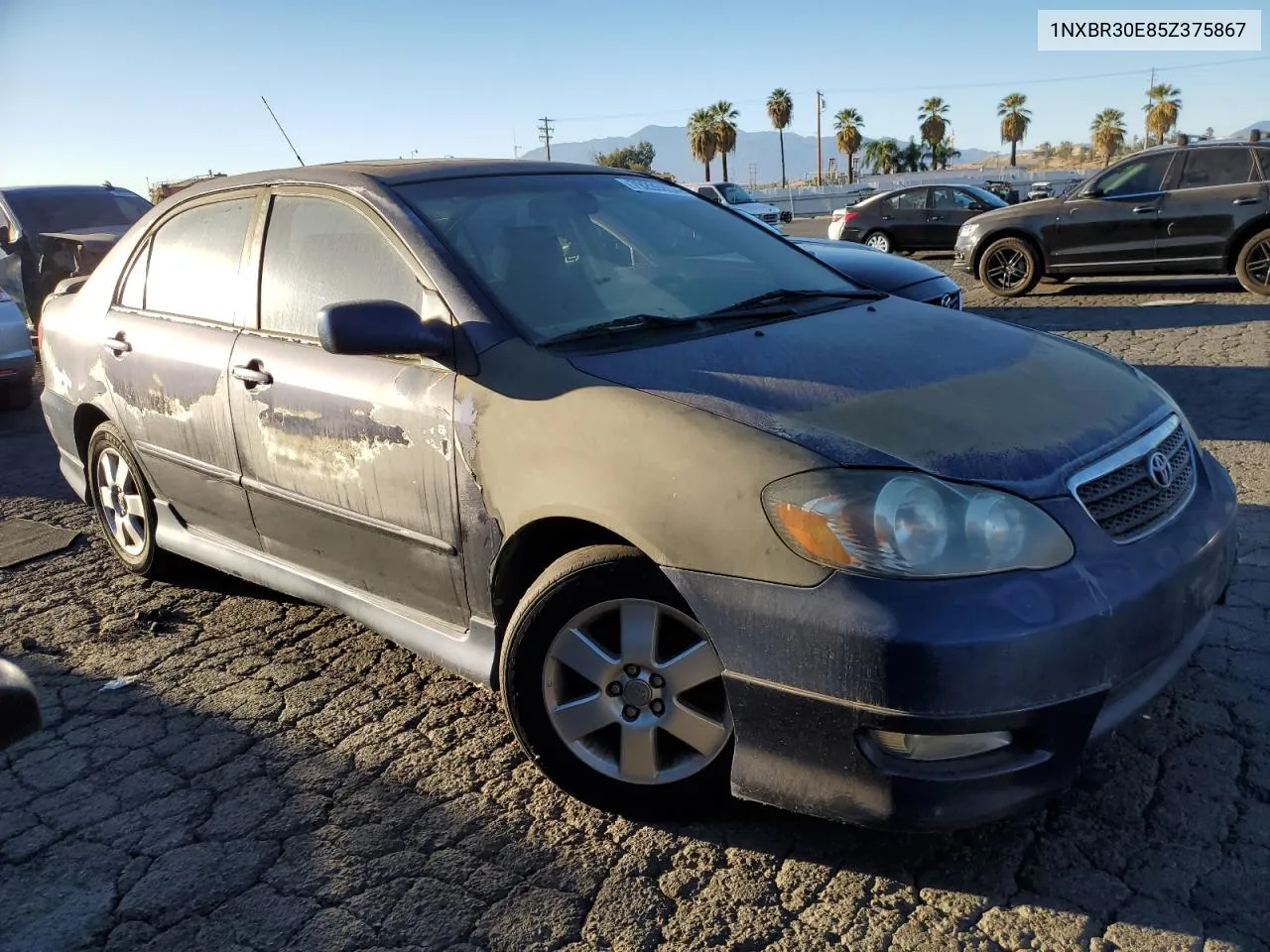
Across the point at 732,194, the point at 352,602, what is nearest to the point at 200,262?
the point at 352,602

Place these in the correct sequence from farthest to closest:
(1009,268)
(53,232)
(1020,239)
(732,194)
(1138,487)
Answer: (732,194) < (1009,268) < (1020,239) < (53,232) < (1138,487)

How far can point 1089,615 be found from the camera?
2.14 m

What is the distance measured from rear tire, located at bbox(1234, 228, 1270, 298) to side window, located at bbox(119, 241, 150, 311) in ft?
34.2

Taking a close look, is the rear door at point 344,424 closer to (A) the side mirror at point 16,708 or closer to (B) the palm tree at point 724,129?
(A) the side mirror at point 16,708

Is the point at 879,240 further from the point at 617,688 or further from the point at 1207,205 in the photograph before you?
the point at 617,688

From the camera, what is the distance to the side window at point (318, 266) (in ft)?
10.2

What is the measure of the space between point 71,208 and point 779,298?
9657 millimetres

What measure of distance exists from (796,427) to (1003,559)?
1.73ft

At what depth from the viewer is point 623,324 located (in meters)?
2.96

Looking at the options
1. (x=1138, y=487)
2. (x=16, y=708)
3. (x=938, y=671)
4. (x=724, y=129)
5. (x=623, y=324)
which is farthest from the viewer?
(x=724, y=129)

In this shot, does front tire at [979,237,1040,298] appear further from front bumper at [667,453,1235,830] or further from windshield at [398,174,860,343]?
front bumper at [667,453,1235,830]

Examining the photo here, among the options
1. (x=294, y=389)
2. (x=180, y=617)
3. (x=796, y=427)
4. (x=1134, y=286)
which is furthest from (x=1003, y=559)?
(x=1134, y=286)

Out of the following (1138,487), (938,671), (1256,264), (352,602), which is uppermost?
(1138,487)

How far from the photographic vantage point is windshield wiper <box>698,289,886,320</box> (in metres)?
3.17
